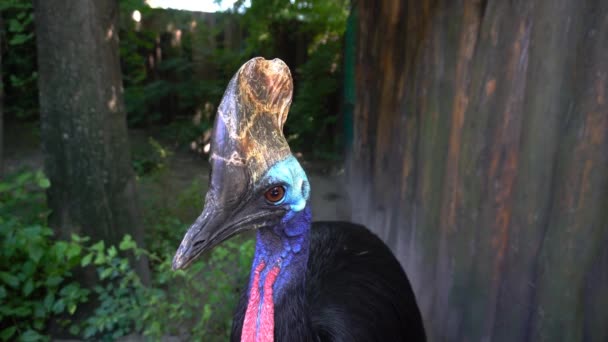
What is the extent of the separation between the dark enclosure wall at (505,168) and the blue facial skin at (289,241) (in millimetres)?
884

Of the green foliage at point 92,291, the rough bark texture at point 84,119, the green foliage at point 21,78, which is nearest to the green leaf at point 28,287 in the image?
the green foliage at point 92,291

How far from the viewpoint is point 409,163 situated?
10.8ft

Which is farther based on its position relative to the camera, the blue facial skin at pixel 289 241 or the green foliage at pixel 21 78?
the green foliage at pixel 21 78

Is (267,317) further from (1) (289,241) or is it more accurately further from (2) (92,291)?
(2) (92,291)

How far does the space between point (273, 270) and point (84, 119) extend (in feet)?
7.23

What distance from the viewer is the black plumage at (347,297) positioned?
1.67m

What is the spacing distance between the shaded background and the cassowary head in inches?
37.1

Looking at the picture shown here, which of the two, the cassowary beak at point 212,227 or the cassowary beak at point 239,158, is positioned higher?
the cassowary beak at point 239,158

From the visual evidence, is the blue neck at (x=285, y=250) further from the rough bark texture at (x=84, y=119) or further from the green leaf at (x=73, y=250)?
the rough bark texture at (x=84, y=119)

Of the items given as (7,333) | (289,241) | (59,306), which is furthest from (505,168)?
(7,333)

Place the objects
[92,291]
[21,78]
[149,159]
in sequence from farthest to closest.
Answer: [21,78] < [149,159] < [92,291]

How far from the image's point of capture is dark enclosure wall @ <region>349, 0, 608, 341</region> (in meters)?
1.72

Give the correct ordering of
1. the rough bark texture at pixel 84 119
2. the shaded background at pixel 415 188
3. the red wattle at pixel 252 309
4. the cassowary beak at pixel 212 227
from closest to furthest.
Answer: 1. the cassowary beak at pixel 212 227
2. the red wattle at pixel 252 309
3. the shaded background at pixel 415 188
4. the rough bark texture at pixel 84 119

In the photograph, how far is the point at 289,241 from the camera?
1.65 m
